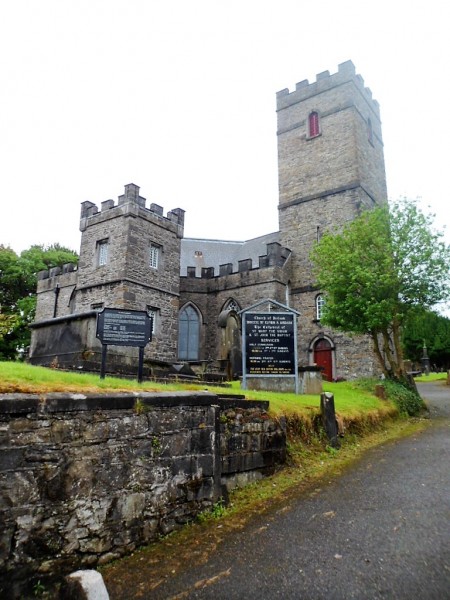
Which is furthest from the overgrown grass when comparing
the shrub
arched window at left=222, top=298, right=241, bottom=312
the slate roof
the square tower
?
the slate roof

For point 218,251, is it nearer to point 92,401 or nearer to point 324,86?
point 324,86

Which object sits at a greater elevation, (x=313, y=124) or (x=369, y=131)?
(x=313, y=124)

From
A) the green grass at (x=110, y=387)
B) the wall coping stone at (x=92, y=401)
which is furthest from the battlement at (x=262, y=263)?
the wall coping stone at (x=92, y=401)

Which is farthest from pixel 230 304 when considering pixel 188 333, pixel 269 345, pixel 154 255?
pixel 269 345

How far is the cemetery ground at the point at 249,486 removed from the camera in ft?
14.5

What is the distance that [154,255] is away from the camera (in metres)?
24.8

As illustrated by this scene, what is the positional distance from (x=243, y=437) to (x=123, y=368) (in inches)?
178

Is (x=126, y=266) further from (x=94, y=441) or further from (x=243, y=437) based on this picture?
(x=94, y=441)

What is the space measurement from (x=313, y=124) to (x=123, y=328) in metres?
26.8

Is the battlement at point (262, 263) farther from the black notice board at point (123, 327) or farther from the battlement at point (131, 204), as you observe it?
the black notice board at point (123, 327)

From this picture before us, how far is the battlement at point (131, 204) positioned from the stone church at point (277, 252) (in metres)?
0.06

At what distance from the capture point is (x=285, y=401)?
8.89m

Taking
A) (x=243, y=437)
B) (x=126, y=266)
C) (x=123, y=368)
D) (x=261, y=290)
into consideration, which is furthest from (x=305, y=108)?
(x=243, y=437)

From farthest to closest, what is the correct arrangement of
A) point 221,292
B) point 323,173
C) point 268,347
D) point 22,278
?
point 22,278
point 323,173
point 221,292
point 268,347
